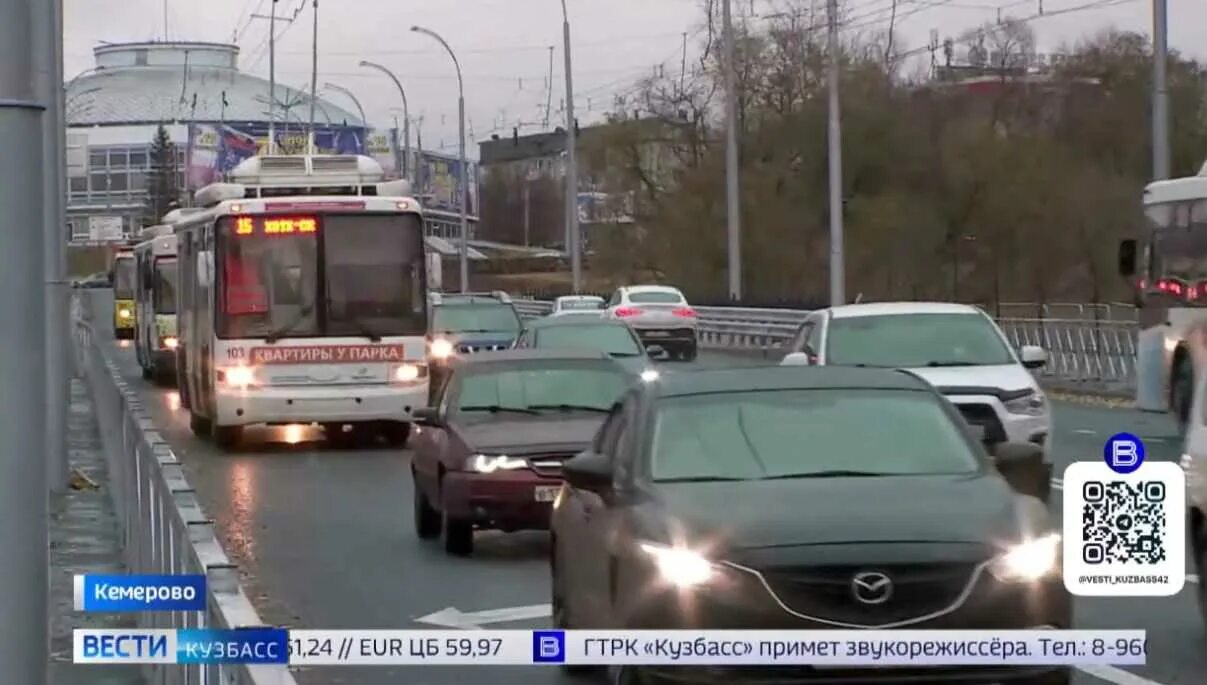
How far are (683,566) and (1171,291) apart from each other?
738 inches

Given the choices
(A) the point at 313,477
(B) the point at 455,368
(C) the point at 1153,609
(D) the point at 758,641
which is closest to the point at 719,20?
(A) the point at 313,477

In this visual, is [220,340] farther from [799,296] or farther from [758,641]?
[799,296]

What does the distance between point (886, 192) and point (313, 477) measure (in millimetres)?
47502

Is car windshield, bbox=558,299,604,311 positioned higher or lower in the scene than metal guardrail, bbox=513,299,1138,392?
higher

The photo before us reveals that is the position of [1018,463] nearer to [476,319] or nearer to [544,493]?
[544,493]

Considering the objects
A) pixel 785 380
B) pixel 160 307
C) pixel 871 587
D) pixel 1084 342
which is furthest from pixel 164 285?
pixel 871 587

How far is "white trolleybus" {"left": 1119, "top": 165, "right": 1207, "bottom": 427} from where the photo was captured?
80.0 ft

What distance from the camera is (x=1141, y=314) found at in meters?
26.6

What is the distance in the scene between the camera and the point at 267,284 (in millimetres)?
26297

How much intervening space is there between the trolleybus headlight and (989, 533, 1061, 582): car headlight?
19016 millimetres

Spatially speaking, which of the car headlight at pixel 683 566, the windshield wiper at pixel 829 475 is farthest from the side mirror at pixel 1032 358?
the car headlight at pixel 683 566

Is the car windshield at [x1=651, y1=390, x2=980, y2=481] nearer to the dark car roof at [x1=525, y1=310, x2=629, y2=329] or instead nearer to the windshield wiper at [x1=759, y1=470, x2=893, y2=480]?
the windshield wiper at [x1=759, y1=470, x2=893, y2=480]

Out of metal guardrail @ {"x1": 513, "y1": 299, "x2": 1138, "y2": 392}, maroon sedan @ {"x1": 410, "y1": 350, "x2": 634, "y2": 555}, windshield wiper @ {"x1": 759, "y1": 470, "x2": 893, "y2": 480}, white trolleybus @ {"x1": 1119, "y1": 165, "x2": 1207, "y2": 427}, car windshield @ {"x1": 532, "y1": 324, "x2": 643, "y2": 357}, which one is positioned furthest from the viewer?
metal guardrail @ {"x1": 513, "y1": 299, "x2": 1138, "y2": 392}

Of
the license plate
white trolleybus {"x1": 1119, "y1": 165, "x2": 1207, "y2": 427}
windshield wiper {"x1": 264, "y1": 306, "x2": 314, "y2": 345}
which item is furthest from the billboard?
the license plate
